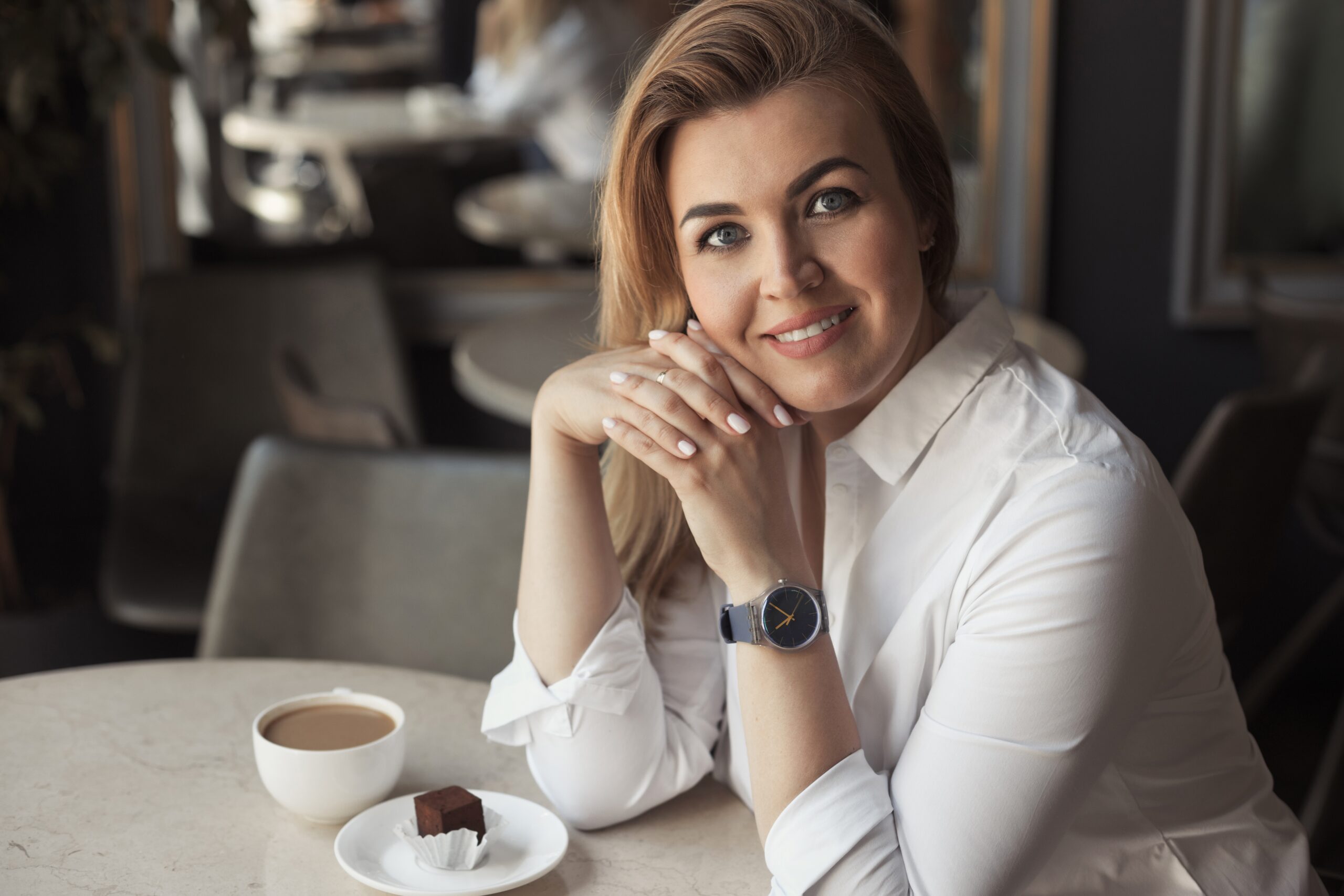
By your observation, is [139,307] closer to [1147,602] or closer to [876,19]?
[876,19]

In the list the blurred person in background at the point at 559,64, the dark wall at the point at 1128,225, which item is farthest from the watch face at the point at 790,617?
the dark wall at the point at 1128,225

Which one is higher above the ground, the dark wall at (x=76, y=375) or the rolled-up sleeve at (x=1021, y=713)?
the rolled-up sleeve at (x=1021, y=713)

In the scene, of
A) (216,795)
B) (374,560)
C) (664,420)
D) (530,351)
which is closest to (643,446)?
(664,420)

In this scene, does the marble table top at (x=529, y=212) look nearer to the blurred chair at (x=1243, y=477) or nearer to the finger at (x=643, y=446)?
the blurred chair at (x=1243, y=477)

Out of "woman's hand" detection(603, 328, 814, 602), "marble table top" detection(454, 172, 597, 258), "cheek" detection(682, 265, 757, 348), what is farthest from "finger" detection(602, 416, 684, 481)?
"marble table top" detection(454, 172, 597, 258)

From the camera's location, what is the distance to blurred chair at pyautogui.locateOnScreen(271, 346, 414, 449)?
82.4 inches

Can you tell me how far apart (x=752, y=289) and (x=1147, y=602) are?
41 cm

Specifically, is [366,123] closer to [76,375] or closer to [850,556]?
[76,375]

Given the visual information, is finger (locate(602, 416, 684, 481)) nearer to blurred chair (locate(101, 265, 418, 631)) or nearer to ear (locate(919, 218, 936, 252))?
ear (locate(919, 218, 936, 252))

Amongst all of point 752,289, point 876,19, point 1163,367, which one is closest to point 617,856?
point 752,289

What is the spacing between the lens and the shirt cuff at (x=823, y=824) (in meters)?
0.93

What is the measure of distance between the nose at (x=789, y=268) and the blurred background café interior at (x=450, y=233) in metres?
1.44

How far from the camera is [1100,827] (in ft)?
3.27

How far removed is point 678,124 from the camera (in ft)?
3.61
